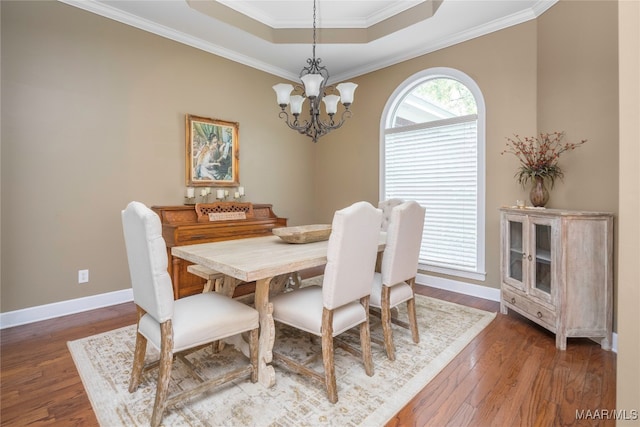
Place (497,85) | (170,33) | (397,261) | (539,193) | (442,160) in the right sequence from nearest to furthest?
1. (397,261)
2. (539,193)
3. (497,85)
4. (170,33)
5. (442,160)

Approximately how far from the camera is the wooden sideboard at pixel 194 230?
2.96 meters

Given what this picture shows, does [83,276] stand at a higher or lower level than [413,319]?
higher

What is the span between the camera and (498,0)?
2.83 meters

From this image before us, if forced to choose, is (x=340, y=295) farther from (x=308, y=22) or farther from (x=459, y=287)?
(x=308, y=22)

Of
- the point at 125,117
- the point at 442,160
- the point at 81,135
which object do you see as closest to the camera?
the point at 81,135

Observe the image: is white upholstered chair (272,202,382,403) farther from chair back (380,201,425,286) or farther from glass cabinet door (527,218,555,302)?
glass cabinet door (527,218,555,302)

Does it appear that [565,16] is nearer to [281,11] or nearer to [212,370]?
[281,11]

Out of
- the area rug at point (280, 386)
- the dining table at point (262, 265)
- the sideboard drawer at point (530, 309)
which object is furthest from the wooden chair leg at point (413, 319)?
the sideboard drawer at point (530, 309)

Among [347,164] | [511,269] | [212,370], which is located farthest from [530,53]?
[212,370]

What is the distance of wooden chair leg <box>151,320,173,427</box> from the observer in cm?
143

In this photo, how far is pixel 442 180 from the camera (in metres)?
3.68

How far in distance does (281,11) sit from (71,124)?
235 centimetres

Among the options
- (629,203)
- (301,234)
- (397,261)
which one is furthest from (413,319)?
(629,203)

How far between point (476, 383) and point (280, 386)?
3.77ft
